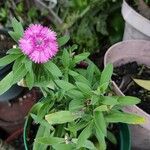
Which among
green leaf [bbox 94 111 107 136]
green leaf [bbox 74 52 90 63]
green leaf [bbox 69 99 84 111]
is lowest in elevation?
green leaf [bbox 94 111 107 136]

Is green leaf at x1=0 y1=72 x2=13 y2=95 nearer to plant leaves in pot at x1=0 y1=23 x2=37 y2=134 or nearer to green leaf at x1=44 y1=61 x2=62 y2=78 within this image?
green leaf at x1=44 y1=61 x2=62 y2=78

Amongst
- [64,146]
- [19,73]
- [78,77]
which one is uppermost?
[19,73]

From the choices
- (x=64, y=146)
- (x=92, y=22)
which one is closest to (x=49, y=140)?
(x=64, y=146)

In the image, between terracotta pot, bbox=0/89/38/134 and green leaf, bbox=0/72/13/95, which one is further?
terracotta pot, bbox=0/89/38/134

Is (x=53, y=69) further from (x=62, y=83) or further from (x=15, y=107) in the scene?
(x=15, y=107)

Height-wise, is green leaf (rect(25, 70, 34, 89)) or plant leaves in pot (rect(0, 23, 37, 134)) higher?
green leaf (rect(25, 70, 34, 89))

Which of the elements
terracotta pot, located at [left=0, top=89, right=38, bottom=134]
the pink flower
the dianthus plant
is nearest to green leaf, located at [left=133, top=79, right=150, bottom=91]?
the dianthus plant

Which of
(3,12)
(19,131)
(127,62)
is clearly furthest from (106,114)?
(3,12)
